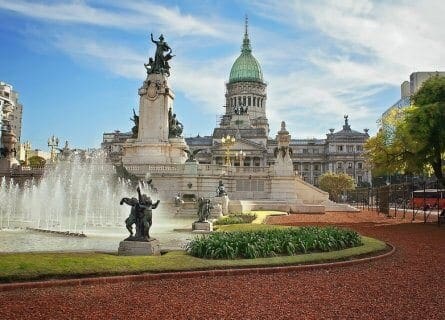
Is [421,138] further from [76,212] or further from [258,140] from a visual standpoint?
[258,140]

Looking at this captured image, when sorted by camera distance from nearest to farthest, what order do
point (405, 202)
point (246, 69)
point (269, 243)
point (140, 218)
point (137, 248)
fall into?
1. point (137, 248)
2. point (140, 218)
3. point (269, 243)
4. point (405, 202)
5. point (246, 69)

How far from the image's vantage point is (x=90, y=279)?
1152 centimetres

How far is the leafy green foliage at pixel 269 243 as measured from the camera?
14.8 meters

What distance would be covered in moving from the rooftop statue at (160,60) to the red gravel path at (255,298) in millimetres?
40749

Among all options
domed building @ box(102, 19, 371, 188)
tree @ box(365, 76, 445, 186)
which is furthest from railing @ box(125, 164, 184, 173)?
domed building @ box(102, 19, 371, 188)

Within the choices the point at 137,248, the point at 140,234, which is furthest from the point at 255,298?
the point at 140,234

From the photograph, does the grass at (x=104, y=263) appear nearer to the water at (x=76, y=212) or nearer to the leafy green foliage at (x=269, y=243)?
the leafy green foliage at (x=269, y=243)

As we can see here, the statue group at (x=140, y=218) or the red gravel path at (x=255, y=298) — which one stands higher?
the statue group at (x=140, y=218)

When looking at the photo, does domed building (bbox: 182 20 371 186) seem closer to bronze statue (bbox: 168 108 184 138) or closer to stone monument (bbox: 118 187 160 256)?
bronze statue (bbox: 168 108 184 138)

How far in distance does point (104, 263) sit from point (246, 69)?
145m

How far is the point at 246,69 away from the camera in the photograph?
153750 mm

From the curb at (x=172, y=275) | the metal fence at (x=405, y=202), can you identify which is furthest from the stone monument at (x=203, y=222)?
the metal fence at (x=405, y=202)

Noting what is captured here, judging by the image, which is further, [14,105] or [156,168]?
[14,105]

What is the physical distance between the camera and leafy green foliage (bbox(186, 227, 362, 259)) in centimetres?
1479
